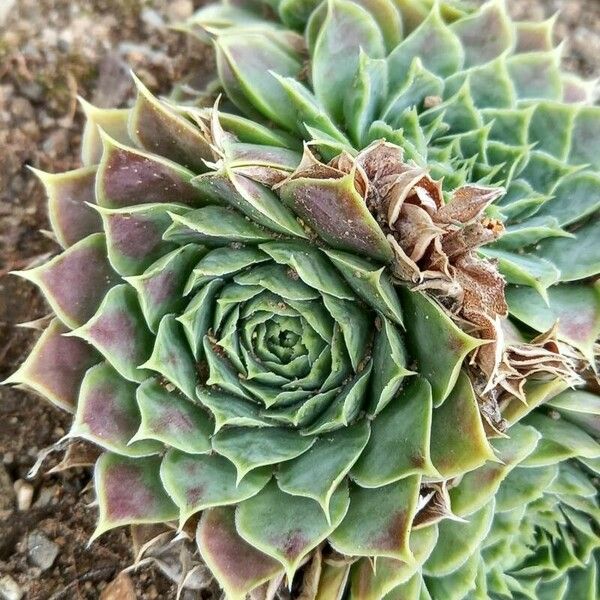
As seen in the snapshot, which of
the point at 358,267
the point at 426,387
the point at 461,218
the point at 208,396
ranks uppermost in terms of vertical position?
the point at 461,218

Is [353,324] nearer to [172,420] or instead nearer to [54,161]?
[172,420]

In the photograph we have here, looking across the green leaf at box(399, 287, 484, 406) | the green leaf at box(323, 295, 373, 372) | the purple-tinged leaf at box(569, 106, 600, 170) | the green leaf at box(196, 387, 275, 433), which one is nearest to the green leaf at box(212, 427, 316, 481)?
the green leaf at box(196, 387, 275, 433)

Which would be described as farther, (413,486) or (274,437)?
(274,437)

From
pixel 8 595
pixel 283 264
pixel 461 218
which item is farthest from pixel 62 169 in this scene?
pixel 461 218

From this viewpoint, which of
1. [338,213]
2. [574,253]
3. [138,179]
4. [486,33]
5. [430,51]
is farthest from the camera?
[486,33]

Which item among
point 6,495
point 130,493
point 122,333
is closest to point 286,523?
point 130,493

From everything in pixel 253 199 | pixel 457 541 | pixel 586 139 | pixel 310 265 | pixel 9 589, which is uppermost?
pixel 586 139

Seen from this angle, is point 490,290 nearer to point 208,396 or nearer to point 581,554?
point 208,396
